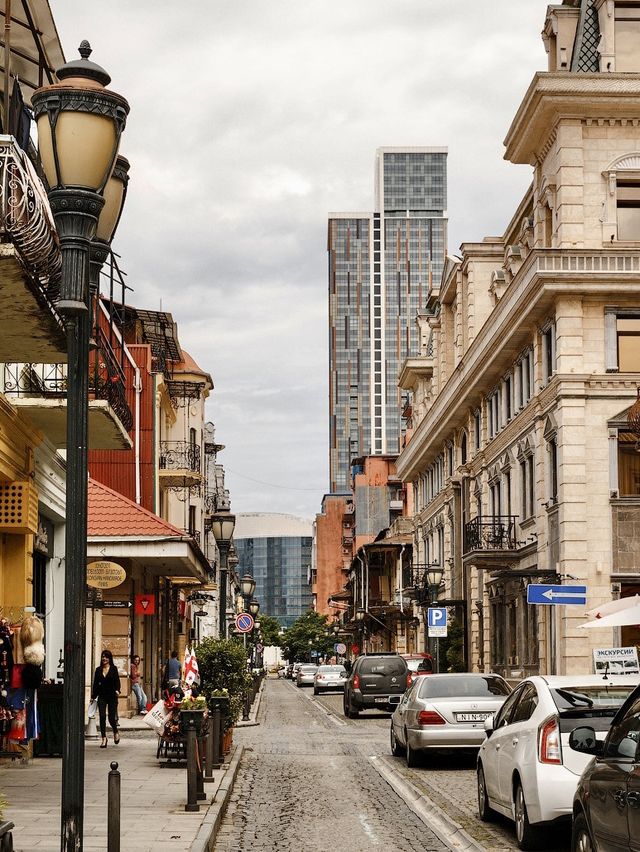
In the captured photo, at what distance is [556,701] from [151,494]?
117 feet

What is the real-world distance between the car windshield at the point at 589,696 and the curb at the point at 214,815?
325 centimetres

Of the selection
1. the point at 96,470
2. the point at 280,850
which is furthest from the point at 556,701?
the point at 96,470

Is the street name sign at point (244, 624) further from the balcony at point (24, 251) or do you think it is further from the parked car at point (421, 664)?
the balcony at point (24, 251)

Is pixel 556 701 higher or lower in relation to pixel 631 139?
lower

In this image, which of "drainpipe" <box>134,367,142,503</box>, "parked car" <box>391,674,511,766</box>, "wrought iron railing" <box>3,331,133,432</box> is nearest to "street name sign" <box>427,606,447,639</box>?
"drainpipe" <box>134,367,142,503</box>

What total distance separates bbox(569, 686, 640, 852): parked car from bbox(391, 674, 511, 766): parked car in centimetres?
1154

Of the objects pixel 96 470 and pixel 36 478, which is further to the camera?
pixel 96 470

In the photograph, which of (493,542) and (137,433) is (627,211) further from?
(137,433)

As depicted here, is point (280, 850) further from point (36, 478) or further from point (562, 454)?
point (562, 454)

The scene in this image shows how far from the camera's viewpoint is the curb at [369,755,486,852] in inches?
493

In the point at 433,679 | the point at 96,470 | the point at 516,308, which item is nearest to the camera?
the point at 433,679

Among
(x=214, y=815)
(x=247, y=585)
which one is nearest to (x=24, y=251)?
(x=214, y=815)

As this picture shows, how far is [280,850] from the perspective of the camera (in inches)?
486

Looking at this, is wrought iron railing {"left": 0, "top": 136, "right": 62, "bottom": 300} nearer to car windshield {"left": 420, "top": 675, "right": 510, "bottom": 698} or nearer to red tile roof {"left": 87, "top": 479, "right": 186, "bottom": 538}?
car windshield {"left": 420, "top": 675, "right": 510, "bottom": 698}
